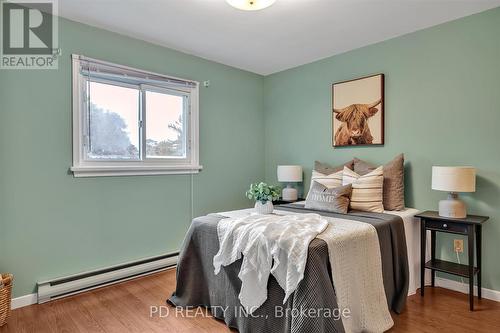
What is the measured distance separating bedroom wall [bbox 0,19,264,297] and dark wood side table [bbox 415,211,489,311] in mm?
2288

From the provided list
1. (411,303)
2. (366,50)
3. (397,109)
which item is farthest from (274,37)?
(411,303)

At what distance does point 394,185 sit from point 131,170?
8.62 feet

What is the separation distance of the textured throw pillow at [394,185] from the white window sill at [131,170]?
2.07 metres

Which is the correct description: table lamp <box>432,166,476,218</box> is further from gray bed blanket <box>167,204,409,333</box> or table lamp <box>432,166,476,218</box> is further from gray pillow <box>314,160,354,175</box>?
gray pillow <box>314,160,354,175</box>

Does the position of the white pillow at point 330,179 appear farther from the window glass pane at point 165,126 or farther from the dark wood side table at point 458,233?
the window glass pane at point 165,126

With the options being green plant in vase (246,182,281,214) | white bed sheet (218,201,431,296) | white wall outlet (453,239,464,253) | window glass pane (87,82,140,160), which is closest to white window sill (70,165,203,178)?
window glass pane (87,82,140,160)

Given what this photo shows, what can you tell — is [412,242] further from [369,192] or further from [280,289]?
[280,289]

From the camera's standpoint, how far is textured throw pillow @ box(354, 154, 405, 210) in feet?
9.29

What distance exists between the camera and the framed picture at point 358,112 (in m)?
3.17

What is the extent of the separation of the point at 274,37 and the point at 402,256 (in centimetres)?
238

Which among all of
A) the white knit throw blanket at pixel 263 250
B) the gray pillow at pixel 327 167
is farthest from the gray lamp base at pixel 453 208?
the white knit throw blanket at pixel 263 250

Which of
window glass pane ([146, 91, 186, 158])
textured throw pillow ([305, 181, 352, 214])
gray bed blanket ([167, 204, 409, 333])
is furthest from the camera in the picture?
window glass pane ([146, 91, 186, 158])

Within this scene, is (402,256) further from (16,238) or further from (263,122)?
(16,238)

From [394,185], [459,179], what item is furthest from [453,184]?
[394,185]
